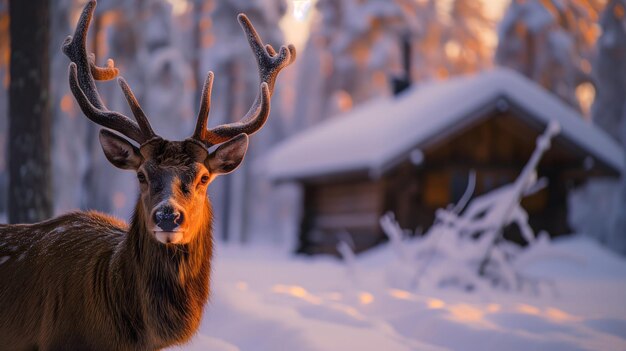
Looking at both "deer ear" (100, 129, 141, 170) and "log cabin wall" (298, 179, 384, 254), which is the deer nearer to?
"deer ear" (100, 129, 141, 170)

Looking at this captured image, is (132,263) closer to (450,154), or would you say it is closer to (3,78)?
(450,154)

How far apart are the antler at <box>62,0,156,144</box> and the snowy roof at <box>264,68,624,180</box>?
1004 centimetres

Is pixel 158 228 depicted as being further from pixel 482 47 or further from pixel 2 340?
pixel 482 47

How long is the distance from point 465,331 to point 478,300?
3008mm

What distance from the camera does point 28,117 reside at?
7.33 m

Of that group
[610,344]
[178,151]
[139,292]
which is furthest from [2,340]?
[610,344]

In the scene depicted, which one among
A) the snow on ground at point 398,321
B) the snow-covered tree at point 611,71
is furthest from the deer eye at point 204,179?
the snow-covered tree at point 611,71

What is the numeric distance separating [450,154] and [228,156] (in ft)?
42.6

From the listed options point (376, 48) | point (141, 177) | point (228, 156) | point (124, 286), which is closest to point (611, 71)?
point (376, 48)

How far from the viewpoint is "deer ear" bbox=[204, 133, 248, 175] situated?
4195 mm

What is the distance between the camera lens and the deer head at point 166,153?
369cm

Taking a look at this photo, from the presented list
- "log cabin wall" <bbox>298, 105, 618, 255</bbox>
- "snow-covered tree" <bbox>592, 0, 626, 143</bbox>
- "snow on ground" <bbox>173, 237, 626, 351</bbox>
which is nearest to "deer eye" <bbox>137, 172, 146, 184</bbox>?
"snow on ground" <bbox>173, 237, 626, 351</bbox>

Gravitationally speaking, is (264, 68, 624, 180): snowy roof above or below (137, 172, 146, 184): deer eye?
above

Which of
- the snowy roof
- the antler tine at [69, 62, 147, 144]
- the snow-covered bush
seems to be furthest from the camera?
the snowy roof
